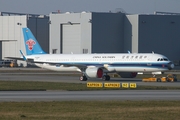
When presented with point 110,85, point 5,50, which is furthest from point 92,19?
point 110,85

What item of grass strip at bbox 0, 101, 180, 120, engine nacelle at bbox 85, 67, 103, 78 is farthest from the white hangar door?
grass strip at bbox 0, 101, 180, 120

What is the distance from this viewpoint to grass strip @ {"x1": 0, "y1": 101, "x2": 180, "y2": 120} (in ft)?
80.0

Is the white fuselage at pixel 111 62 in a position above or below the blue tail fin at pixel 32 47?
below

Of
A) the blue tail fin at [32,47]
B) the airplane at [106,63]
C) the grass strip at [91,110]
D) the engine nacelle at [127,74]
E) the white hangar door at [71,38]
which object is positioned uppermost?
the white hangar door at [71,38]

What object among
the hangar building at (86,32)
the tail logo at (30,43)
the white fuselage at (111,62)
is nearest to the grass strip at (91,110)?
the white fuselage at (111,62)

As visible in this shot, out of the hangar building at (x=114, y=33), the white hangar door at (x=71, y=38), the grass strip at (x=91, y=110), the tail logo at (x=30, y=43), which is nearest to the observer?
the grass strip at (x=91, y=110)

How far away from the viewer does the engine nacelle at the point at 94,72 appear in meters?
61.4

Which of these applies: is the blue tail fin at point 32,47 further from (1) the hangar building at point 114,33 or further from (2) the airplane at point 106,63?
(1) the hangar building at point 114,33

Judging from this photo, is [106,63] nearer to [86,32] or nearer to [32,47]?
[32,47]

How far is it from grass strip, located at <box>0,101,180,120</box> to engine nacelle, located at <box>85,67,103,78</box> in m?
29.6

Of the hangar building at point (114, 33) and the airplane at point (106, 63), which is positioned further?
the hangar building at point (114, 33)

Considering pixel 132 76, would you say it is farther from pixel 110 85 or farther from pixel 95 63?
pixel 110 85

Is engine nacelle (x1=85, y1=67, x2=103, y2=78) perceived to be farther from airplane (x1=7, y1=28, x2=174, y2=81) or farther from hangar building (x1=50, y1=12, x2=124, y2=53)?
hangar building (x1=50, y1=12, x2=124, y2=53)

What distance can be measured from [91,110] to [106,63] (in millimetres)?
36459
